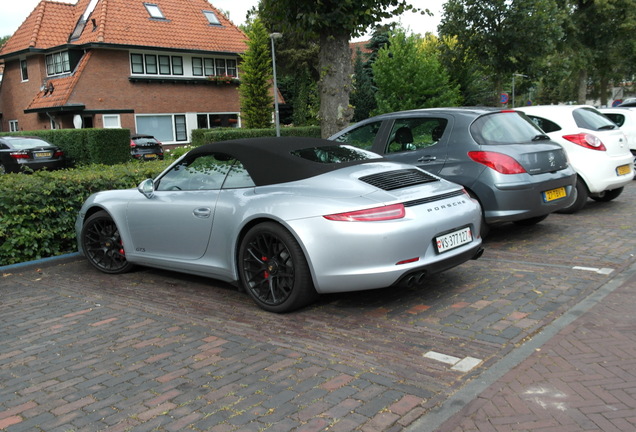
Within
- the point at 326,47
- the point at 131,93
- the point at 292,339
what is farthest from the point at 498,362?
the point at 131,93

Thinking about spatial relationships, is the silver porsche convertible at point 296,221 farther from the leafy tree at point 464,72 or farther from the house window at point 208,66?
the house window at point 208,66

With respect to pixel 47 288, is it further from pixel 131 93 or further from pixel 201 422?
pixel 131 93

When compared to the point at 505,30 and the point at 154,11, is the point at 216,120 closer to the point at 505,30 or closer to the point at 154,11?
the point at 154,11

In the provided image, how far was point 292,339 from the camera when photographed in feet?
14.4

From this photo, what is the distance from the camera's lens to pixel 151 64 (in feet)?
111

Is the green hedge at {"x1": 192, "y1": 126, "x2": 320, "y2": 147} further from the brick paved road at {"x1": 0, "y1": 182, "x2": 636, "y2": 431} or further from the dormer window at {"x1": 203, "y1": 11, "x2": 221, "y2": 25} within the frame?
the brick paved road at {"x1": 0, "y1": 182, "x2": 636, "y2": 431}

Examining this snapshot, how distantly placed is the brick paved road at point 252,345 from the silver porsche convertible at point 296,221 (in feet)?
1.22

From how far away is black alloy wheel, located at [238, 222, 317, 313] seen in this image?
15.5 ft

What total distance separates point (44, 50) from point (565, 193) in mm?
31993

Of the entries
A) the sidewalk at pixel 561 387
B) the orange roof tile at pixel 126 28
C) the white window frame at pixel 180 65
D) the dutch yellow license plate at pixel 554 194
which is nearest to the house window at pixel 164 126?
the white window frame at pixel 180 65

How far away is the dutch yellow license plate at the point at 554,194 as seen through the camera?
278 inches

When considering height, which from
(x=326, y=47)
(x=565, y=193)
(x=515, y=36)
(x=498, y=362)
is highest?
(x=515, y=36)

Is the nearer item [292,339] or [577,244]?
[292,339]

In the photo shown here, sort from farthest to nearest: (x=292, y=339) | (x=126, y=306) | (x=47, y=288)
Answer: (x=47, y=288) → (x=126, y=306) → (x=292, y=339)
